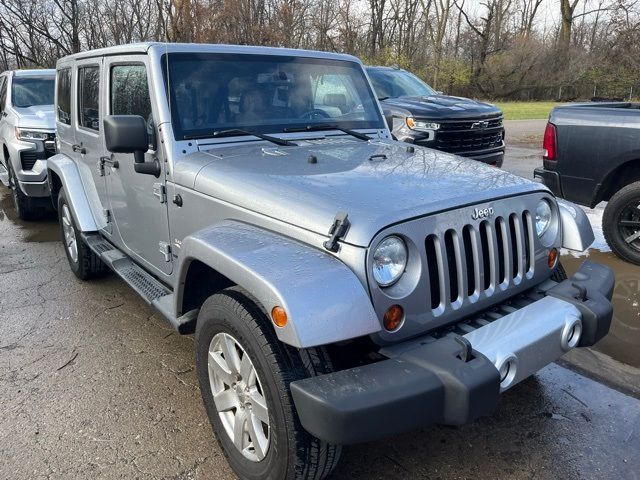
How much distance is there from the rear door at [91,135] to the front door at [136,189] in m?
0.18

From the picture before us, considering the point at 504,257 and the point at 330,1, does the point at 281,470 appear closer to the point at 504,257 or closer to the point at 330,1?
the point at 504,257

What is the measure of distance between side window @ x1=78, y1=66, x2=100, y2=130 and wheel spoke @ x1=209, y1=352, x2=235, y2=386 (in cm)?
237

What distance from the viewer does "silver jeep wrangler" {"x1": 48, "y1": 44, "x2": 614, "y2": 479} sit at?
1981 mm

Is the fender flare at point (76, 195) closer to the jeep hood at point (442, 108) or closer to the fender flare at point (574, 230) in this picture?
the fender flare at point (574, 230)

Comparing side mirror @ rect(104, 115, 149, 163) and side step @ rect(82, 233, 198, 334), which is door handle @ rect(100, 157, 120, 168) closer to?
side step @ rect(82, 233, 198, 334)

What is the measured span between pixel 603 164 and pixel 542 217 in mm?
2934

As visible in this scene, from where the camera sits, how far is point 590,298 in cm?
259

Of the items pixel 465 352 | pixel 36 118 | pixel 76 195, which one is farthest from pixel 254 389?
pixel 36 118

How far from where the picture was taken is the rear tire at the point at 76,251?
4852mm

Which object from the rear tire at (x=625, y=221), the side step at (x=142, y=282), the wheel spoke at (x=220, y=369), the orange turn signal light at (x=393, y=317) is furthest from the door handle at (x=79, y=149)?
the rear tire at (x=625, y=221)

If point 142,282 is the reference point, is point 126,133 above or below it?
above

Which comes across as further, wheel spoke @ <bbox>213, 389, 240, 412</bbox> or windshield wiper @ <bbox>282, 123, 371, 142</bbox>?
windshield wiper @ <bbox>282, 123, 371, 142</bbox>

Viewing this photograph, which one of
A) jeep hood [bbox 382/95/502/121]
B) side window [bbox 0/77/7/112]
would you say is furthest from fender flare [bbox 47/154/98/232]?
jeep hood [bbox 382/95/502/121]

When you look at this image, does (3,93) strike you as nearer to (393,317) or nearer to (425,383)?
(393,317)
